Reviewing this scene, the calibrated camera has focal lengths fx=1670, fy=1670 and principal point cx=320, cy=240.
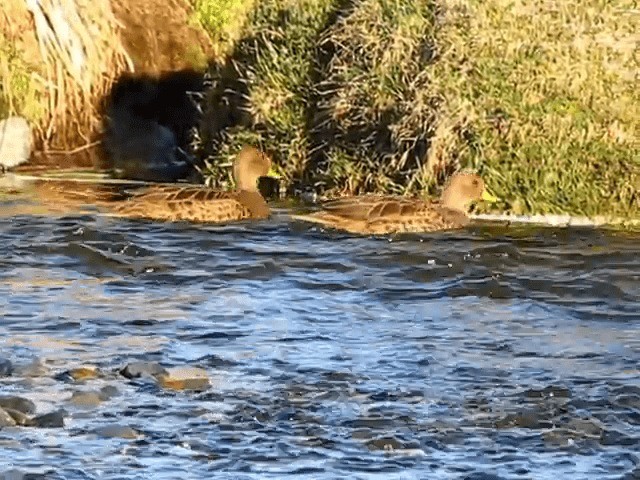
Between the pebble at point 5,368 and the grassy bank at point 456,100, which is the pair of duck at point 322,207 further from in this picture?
the pebble at point 5,368

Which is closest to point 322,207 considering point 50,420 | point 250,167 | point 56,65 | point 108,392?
point 250,167

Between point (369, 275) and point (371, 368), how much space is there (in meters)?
2.41

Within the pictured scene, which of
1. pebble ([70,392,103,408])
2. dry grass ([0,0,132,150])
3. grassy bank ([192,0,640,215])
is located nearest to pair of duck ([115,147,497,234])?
grassy bank ([192,0,640,215])

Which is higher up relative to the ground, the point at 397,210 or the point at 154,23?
the point at 154,23

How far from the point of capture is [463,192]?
1147 centimetres

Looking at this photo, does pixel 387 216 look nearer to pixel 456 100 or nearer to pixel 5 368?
pixel 456 100

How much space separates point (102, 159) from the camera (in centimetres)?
1527

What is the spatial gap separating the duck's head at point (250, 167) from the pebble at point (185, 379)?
441cm

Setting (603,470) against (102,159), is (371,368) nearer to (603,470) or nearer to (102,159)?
(603,470)

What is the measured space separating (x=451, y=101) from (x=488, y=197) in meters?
0.76

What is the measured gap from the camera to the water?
273 inches

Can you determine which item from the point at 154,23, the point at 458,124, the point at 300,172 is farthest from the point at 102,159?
the point at 458,124

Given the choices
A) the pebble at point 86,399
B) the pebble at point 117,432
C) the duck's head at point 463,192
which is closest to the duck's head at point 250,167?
the duck's head at point 463,192

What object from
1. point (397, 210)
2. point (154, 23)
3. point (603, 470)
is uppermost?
point (154, 23)
